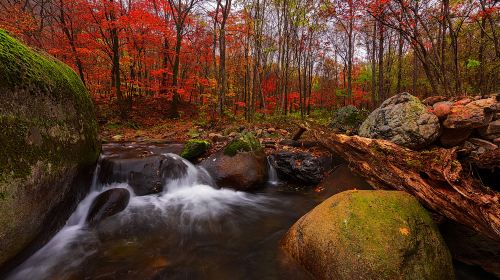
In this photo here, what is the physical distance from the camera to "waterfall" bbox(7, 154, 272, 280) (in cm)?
366

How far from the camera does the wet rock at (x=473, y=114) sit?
5.20 m

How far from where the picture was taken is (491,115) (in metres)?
5.40

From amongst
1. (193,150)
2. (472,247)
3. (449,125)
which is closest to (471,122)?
(449,125)

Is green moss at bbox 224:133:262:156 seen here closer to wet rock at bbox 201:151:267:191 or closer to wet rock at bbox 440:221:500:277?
wet rock at bbox 201:151:267:191

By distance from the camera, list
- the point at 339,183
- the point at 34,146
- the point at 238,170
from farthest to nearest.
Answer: the point at 238,170, the point at 339,183, the point at 34,146

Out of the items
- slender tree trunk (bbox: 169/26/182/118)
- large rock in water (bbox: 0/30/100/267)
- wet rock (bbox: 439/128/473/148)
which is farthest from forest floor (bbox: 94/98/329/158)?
large rock in water (bbox: 0/30/100/267)

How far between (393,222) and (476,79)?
663 inches

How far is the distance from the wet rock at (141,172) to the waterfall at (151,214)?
0.12m

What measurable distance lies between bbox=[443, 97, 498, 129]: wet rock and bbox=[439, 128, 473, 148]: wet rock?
0.74ft

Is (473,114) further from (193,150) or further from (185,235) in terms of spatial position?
(193,150)

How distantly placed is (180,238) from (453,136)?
594 centimetres

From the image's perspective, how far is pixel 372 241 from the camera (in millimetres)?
2885

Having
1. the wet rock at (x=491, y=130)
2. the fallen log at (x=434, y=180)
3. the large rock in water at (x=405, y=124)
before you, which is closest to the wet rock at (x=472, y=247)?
the fallen log at (x=434, y=180)

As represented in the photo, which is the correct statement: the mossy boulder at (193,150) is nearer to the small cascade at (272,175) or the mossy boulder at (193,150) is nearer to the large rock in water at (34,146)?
the small cascade at (272,175)
